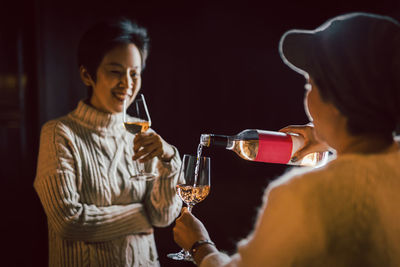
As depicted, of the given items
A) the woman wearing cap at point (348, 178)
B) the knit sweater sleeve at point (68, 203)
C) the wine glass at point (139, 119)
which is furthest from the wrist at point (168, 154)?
the woman wearing cap at point (348, 178)

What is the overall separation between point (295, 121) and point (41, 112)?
231 cm

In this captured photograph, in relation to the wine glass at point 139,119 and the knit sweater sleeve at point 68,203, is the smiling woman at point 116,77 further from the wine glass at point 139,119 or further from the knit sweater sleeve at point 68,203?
the knit sweater sleeve at point 68,203

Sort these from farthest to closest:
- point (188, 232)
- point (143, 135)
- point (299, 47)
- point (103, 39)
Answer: point (103, 39)
point (143, 135)
point (188, 232)
point (299, 47)

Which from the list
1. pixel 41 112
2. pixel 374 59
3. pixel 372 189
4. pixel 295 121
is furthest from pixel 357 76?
pixel 295 121

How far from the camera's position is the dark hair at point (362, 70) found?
714 millimetres

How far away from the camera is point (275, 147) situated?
1341mm

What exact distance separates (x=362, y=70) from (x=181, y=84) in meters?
2.54

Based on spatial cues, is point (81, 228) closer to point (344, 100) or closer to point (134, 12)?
point (344, 100)

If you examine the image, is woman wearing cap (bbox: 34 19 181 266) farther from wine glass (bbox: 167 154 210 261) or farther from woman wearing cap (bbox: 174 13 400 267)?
woman wearing cap (bbox: 174 13 400 267)

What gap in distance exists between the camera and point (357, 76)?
713 millimetres

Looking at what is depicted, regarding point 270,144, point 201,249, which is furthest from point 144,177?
point 201,249

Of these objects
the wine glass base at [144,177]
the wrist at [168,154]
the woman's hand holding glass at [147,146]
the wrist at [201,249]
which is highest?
Answer: the woman's hand holding glass at [147,146]

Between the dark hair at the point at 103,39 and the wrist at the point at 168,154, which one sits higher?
the dark hair at the point at 103,39

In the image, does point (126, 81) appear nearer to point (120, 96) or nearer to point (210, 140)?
point (120, 96)
